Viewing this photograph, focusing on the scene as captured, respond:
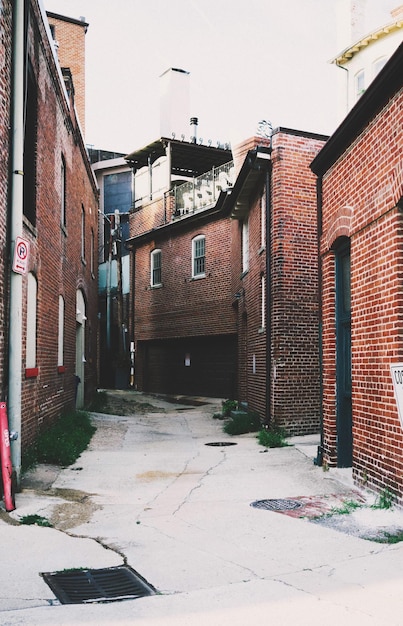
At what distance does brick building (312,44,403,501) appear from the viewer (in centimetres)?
714

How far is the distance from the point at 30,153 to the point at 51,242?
1999 millimetres

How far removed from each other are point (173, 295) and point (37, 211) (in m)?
14.7

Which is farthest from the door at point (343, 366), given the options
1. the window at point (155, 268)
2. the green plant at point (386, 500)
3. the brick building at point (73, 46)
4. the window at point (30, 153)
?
the brick building at point (73, 46)

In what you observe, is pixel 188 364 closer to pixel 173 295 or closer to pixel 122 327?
pixel 173 295

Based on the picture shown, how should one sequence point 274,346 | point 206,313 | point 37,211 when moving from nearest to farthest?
1. point 37,211
2. point 274,346
3. point 206,313

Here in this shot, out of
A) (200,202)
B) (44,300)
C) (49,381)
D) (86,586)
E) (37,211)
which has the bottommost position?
(86,586)

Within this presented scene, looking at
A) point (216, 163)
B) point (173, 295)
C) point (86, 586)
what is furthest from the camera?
point (216, 163)

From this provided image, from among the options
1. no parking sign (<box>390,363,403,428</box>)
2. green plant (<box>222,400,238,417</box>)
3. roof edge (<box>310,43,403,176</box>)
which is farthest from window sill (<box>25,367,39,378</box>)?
green plant (<box>222,400,238,417</box>)

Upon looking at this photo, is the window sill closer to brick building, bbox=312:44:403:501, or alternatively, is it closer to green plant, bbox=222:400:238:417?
brick building, bbox=312:44:403:501

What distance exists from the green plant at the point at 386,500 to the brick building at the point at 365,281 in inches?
3.7

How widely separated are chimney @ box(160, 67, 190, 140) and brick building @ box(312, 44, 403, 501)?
866 inches

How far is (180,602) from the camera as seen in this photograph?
4.45 m

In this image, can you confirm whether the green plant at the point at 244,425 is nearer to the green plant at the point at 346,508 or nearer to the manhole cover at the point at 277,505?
the manhole cover at the point at 277,505

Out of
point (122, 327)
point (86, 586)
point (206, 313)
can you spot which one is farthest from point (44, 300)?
point (122, 327)
